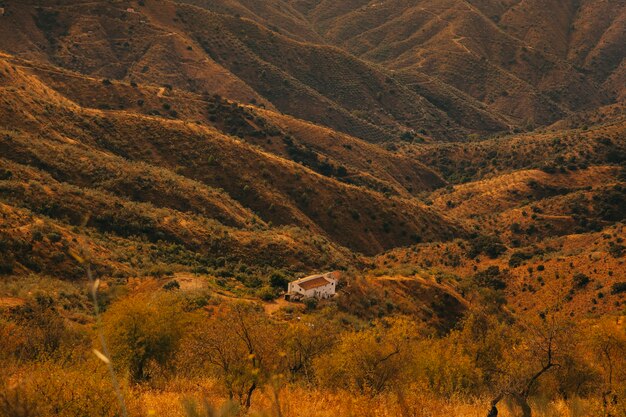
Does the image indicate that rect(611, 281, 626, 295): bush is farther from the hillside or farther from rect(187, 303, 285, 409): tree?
rect(187, 303, 285, 409): tree

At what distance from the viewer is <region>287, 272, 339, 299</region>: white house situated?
46.1 m

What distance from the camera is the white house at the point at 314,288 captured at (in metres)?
46.1

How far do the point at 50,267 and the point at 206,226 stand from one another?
19717 mm

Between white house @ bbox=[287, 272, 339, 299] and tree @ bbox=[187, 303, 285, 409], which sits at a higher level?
tree @ bbox=[187, 303, 285, 409]

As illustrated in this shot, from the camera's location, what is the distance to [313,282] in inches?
1866

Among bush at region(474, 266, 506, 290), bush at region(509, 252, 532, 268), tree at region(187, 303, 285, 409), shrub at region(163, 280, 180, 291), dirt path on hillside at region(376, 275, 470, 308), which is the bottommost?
bush at region(474, 266, 506, 290)

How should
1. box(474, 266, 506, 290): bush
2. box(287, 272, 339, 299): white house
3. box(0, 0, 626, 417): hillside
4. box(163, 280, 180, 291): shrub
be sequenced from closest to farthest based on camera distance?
box(0, 0, 626, 417): hillside
box(163, 280, 180, 291): shrub
box(287, 272, 339, 299): white house
box(474, 266, 506, 290): bush

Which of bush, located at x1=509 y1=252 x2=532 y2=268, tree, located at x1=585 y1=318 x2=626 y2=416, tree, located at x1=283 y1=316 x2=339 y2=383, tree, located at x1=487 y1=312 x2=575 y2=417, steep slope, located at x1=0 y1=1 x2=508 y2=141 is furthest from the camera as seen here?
steep slope, located at x1=0 y1=1 x2=508 y2=141

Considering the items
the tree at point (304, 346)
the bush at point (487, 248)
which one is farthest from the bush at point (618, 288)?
the tree at point (304, 346)

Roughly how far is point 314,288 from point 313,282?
986 millimetres

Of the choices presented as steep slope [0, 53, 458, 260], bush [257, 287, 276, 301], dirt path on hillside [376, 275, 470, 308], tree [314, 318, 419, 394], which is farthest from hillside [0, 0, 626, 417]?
bush [257, 287, 276, 301]

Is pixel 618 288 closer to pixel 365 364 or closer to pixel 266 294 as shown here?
pixel 266 294

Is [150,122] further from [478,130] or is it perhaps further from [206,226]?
[478,130]

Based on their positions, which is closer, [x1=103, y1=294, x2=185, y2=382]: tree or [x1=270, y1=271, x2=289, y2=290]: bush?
[x1=103, y1=294, x2=185, y2=382]: tree
